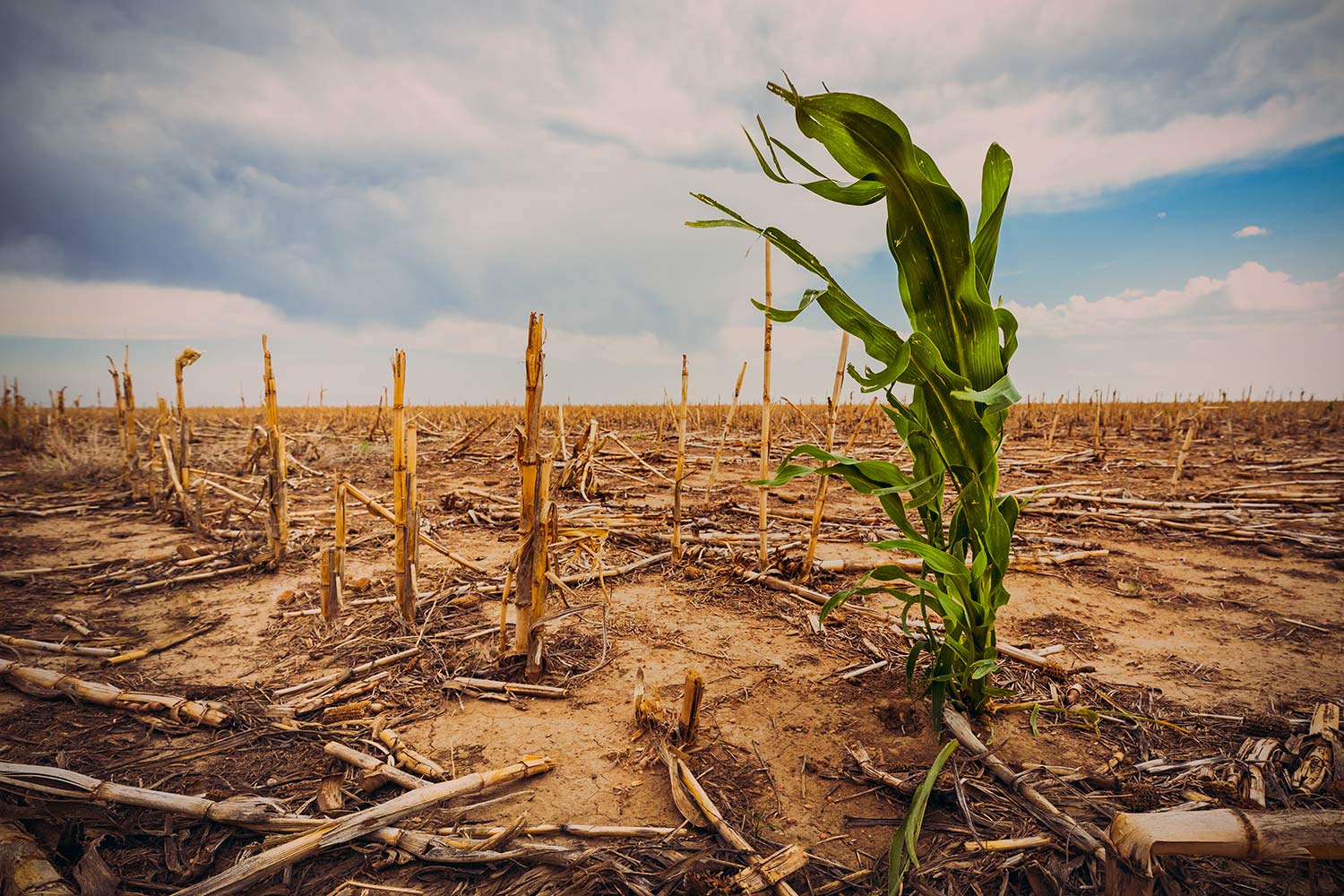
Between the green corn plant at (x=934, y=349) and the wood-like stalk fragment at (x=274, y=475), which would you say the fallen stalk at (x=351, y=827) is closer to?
the green corn plant at (x=934, y=349)

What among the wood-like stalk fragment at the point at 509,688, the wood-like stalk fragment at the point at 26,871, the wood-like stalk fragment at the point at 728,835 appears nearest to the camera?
the wood-like stalk fragment at the point at 26,871

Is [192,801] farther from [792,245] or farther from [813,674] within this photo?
[792,245]

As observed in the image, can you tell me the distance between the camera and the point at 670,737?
8.79 feet

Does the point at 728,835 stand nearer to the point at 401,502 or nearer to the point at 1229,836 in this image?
the point at 1229,836

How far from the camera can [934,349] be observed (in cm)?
216

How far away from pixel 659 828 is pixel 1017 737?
169 centimetres

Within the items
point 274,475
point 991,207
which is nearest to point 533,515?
point 991,207

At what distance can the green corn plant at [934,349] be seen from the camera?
2.15 m

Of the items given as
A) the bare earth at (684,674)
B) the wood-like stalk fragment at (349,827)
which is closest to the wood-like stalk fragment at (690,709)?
the bare earth at (684,674)

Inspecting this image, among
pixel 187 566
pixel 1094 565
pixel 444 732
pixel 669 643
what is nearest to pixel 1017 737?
pixel 669 643

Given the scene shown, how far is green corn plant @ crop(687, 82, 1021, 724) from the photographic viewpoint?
215 cm

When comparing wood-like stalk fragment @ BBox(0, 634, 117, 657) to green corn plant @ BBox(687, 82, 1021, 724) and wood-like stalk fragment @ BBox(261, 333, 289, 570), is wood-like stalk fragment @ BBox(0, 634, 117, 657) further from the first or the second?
green corn plant @ BBox(687, 82, 1021, 724)

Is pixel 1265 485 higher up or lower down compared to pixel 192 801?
higher up

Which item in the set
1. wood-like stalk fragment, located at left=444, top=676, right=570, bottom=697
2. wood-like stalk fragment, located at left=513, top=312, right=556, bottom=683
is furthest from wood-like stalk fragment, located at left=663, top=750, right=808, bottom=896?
wood-like stalk fragment, located at left=513, top=312, right=556, bottom=683
